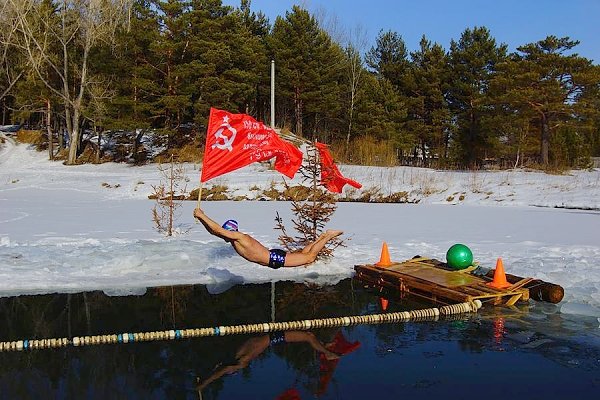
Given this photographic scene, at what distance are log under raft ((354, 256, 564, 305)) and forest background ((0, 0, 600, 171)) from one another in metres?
21.8

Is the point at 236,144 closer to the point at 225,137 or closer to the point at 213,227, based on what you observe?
the point at 225,137

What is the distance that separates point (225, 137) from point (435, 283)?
3.51 m

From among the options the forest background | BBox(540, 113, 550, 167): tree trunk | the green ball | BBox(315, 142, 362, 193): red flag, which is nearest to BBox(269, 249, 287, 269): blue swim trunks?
BBox(315, 142, 362, 193): red flag

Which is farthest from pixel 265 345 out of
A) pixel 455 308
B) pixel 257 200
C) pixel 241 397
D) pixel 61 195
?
pixel 61 195

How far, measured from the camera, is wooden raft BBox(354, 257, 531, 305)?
7.25 metres

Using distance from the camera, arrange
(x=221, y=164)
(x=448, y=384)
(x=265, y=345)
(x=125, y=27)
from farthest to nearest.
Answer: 1. (x=125, y=27)
2. (x=221, y=164)
3. (x=265, y=345)
4. (x=448, y=384)

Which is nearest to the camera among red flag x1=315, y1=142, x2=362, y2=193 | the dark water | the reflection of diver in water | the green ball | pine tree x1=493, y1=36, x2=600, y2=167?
the dark water

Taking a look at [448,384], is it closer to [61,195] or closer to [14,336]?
[14,336]

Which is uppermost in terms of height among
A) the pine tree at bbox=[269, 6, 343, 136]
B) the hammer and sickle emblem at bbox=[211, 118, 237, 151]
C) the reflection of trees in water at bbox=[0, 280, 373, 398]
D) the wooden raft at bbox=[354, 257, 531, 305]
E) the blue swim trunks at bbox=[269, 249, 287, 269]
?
the pine tree at bbox=[269, 6, 343, 136]

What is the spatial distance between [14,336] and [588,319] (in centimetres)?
658

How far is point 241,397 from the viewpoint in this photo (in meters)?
4.56

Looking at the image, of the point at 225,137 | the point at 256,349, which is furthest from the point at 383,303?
the point at 225,137

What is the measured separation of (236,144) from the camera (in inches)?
299

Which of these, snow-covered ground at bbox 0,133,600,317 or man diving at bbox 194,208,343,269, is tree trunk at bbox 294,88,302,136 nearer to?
snow-covered ground at bbox 0,133,600,317
